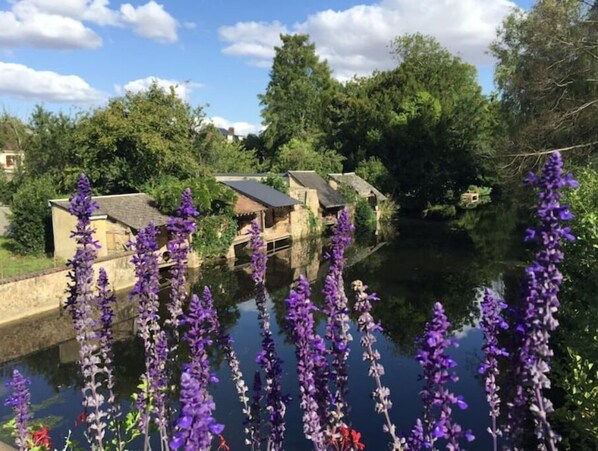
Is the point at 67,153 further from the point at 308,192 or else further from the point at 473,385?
the point at 473,385

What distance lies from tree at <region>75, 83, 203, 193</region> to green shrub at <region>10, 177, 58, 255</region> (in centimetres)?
471

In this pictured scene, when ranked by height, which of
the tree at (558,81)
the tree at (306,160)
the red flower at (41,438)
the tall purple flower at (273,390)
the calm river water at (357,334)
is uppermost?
the tree at (558,81)

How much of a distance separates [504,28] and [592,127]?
37.7 ft

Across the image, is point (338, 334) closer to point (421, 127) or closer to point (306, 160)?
point (306, 160)

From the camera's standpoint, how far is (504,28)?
114ft

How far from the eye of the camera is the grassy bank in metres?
22.6

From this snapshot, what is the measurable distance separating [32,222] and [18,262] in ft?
9.55

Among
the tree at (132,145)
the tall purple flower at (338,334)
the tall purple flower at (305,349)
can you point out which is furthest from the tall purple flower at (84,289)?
the tree at (132,145)

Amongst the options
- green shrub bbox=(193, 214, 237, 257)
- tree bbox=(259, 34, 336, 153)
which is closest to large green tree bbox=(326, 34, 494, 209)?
tree bbox=(259, 34, 336, 153)

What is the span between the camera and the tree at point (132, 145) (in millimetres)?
31984

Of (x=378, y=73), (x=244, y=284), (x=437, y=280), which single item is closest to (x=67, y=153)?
(x=244, y=284)

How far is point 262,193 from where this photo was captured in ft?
131

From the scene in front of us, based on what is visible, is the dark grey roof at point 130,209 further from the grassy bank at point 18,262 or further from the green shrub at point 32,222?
the grassy bank at point 18,262

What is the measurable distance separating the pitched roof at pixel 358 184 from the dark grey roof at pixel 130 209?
24.5 meters
